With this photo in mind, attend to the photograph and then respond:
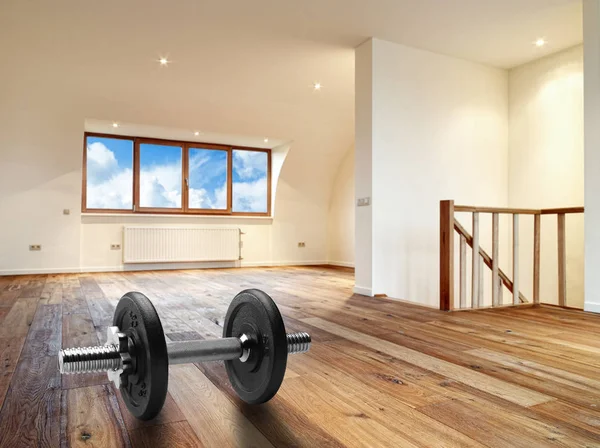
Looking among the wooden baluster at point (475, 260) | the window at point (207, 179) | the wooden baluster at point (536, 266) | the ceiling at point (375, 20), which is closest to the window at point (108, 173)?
the window at point (207, 179)

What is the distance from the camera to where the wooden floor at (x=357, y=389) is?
120cm

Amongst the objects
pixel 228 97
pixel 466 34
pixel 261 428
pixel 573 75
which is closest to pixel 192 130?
pixel 228 97

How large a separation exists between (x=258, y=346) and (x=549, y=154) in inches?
184

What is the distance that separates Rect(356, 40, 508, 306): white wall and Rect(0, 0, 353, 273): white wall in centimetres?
73

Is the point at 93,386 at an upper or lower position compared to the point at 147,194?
lower

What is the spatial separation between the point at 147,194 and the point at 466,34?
17.8 ft

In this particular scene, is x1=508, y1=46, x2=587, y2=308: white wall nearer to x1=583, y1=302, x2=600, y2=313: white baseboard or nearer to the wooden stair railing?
the wooden stair railing

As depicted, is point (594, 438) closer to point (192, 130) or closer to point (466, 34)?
point (466, 34)

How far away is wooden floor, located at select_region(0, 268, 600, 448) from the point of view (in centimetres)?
120

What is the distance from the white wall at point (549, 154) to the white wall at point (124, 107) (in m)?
2.06

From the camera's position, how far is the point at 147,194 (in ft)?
24.8

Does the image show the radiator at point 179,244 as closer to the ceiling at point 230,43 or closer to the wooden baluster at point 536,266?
the ceiling at point 230,43

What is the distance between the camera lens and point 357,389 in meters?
1.58

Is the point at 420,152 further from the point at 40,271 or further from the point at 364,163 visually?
the point at 40,271
